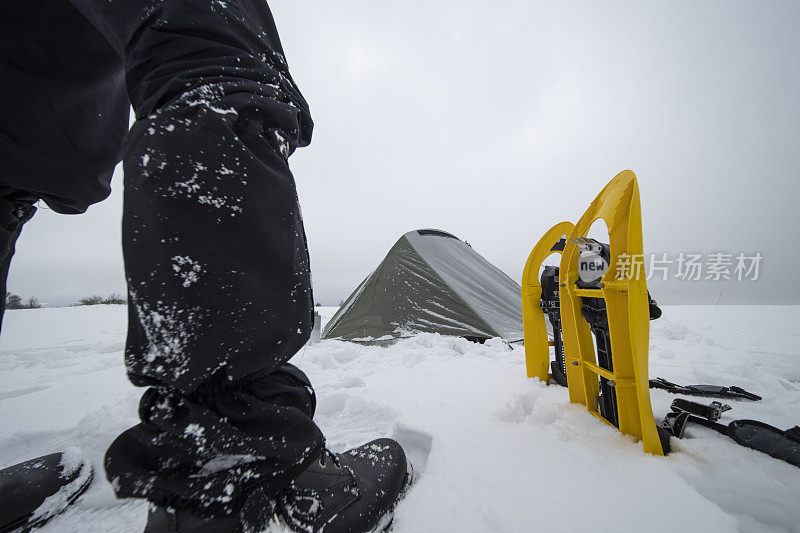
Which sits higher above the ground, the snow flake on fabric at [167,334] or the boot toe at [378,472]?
the snow flake on fabric at [167,334]

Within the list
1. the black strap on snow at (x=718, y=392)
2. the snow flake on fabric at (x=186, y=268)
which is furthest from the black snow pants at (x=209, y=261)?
the black strap on snow at (x=718, y=392)

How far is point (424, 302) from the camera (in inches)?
130

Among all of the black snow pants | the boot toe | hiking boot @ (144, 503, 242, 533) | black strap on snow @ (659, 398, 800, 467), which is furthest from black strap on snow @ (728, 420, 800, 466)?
hiking boot @ (144, 503, 242, 533)

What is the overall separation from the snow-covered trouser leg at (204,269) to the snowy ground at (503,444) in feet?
1.22

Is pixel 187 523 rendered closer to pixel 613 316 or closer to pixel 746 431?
pixel 613 316

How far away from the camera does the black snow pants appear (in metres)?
0.44

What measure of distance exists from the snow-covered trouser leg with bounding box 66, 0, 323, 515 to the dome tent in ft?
8.44

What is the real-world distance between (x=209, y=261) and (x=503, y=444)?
0.88 meters

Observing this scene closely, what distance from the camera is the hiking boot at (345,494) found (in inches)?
21.6

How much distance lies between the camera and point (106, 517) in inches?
26.7

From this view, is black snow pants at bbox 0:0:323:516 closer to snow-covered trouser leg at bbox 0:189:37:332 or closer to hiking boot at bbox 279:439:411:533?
hiking boot at bbox 279:439:411:533

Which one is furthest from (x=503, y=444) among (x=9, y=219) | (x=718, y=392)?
(x=9, y=219)

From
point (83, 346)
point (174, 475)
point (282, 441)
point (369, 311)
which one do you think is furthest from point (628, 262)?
point (83, 346)

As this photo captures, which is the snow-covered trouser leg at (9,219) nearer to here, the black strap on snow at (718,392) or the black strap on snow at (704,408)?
the black strap on snow at (704,408)
